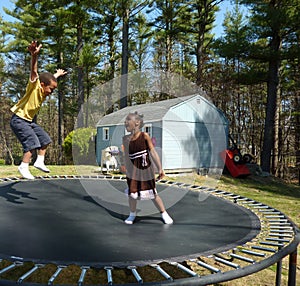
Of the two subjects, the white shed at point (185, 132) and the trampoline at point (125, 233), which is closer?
the trampoline at point (125, 233)

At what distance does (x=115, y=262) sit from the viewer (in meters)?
1.02

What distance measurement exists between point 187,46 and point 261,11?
13.2 feet

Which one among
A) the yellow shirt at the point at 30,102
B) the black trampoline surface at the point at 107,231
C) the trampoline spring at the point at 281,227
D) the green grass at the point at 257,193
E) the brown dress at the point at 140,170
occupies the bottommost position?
the green grass at the point at 257,193

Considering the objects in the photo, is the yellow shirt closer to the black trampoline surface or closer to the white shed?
the black trampoline surface

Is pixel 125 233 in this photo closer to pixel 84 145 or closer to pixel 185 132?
pixel 84 145

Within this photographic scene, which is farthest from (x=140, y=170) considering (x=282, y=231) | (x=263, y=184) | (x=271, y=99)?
(x=271, y=99)

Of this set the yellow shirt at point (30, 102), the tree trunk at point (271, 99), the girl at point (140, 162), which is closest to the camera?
the girl at point (140, 162)

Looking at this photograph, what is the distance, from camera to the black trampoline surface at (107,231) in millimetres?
1081

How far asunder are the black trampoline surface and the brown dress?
0.18 m

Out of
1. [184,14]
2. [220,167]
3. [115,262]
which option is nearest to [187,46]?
[184,14]

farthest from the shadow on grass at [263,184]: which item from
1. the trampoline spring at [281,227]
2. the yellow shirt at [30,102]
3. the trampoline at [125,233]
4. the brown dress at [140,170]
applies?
the yellow shirt at [30,102]

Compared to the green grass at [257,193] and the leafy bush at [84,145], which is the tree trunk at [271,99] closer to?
the green grass at [257,193]

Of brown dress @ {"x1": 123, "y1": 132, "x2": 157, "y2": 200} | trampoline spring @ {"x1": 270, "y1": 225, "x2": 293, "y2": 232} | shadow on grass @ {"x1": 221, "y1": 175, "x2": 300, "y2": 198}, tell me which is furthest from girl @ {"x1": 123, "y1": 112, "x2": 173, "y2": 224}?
shadow on grass @ {"x1": 221, "y1": 175, "x2": 300, "y2": 198}

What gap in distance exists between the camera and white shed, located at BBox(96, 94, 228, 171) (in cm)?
612
